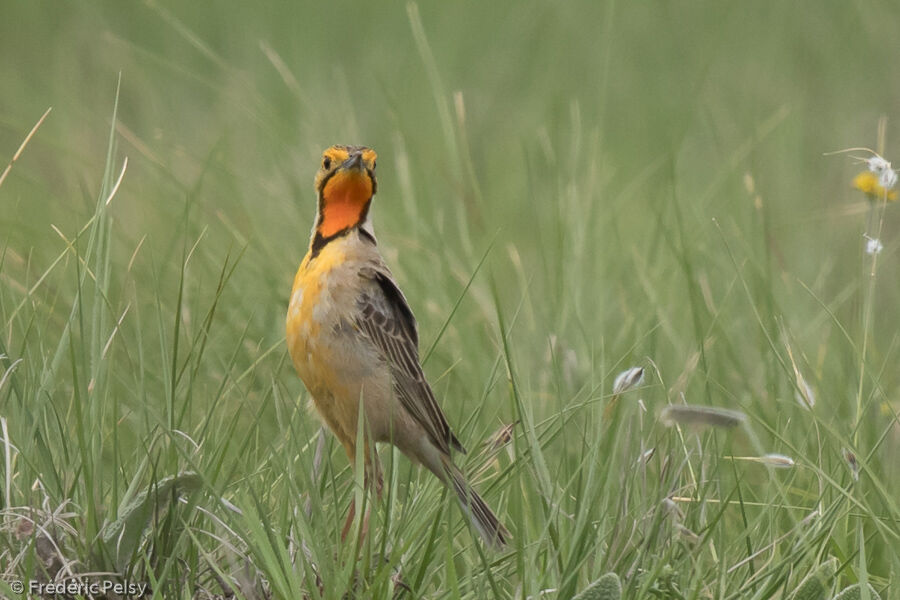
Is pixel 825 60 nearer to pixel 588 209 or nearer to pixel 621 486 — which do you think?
pixel 588 209

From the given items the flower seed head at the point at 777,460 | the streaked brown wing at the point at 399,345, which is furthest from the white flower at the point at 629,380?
the streaked brown wing at the point at 399,345

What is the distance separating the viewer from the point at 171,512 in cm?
326

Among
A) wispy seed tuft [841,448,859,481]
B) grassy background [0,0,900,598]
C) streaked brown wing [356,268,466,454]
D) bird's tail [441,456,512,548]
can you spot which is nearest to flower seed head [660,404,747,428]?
grassy background [0,0,900,598]

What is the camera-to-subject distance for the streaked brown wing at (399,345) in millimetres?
3920

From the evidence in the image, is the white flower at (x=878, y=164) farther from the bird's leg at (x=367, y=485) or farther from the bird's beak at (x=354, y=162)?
the bird's leg at (x=367, y=485)

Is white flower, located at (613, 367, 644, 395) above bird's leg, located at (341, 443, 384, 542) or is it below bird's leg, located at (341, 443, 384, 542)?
above

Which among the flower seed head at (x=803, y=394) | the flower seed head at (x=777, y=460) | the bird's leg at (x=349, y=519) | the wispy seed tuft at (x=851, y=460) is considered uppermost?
the flower seed head at (x=803, y=394)

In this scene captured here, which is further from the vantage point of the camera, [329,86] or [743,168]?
[329,86]

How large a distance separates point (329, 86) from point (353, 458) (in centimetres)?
565

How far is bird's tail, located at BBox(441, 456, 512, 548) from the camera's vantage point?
11.6ft

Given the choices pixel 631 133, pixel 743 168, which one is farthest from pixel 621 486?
pixel 631 133

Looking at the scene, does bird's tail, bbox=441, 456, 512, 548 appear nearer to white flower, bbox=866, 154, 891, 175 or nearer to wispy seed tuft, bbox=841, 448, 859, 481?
wispy seed tuft, bbox=841, 448, 859, 481

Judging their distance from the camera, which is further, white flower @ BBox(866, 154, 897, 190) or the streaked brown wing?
the streaked brown wing

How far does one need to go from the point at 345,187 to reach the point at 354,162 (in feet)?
0.28
